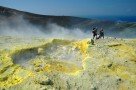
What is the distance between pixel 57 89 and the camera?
1853 centimetres

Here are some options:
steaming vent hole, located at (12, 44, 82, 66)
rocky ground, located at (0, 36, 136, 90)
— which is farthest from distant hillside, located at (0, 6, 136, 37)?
rocky ground, located at (0, 36, 136, 90)

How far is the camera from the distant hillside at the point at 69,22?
339 ft

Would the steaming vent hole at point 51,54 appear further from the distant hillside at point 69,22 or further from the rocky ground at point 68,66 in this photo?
the distant hillside at point 69,22

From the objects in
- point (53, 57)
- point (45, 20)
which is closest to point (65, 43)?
point (53, 57)

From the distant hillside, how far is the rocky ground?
69031mm

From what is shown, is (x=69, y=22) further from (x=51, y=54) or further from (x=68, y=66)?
(x=68, y=66)

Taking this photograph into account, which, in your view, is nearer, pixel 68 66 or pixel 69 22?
pixel 68 66

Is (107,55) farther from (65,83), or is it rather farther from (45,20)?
(45,20)

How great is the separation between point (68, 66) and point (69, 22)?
11751cm

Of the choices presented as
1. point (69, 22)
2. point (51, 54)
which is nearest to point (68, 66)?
point (51, 54)

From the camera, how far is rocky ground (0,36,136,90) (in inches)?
763

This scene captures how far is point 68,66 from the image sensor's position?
22984mm

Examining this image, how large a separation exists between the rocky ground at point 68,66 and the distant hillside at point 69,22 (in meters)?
69.0

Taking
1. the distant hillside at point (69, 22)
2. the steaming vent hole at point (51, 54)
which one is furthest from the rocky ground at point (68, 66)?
the distant hillside at point (69, 22)
